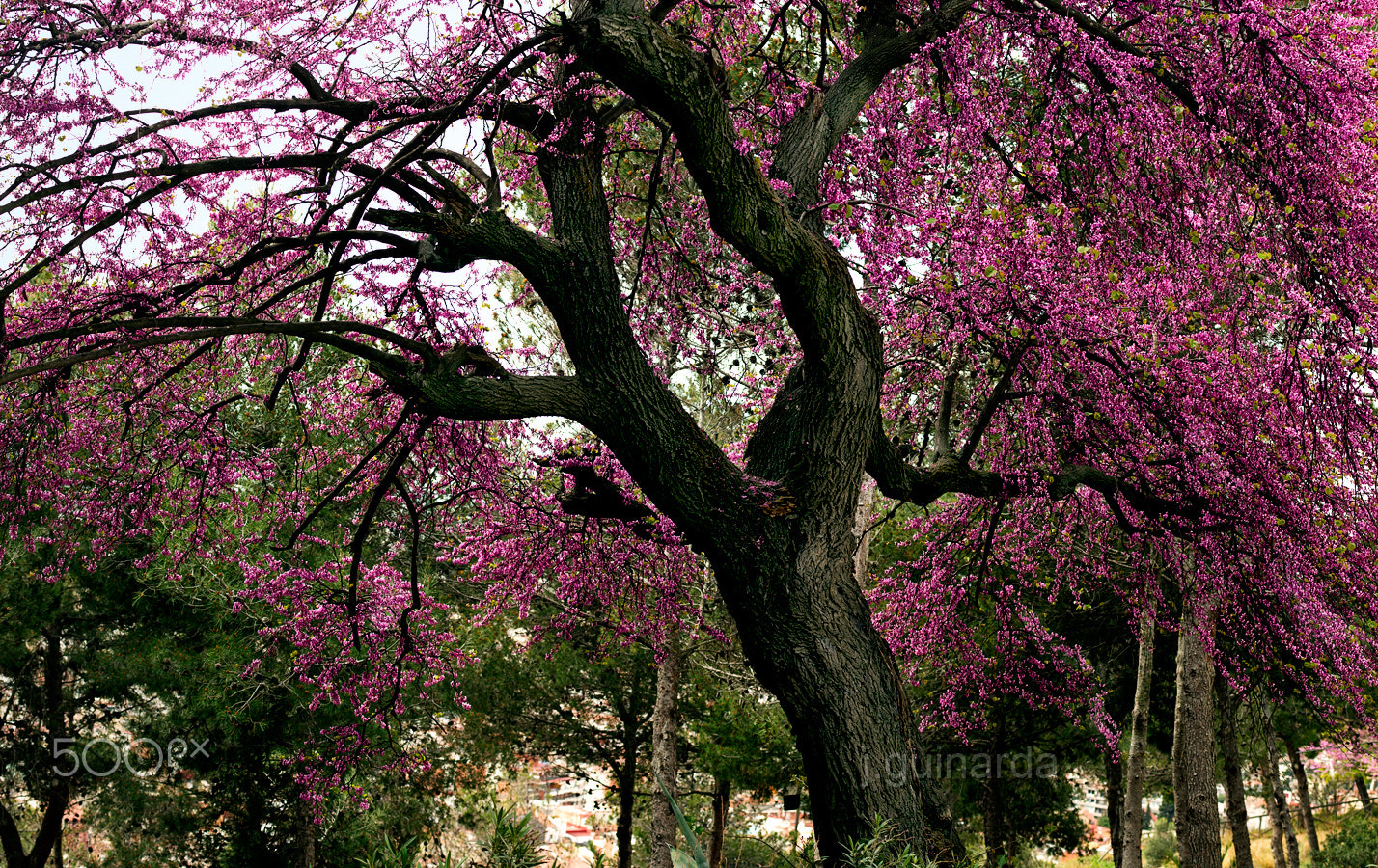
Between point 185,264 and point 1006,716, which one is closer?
point 185,264

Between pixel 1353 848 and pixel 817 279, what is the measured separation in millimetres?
16544

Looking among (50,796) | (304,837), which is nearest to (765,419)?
(304,837)

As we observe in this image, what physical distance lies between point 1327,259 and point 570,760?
17302mm

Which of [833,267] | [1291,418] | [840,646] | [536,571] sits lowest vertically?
[840,646]

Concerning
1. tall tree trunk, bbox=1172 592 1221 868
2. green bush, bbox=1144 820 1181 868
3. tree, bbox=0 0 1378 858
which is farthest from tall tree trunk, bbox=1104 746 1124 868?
tree, bbox=0 0 1378 858

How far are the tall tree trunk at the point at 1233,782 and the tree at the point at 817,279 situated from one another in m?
6.50

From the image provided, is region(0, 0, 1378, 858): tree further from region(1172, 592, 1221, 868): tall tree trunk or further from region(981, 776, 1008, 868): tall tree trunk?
region(981, 776, 1008, 868): tall tree trunk

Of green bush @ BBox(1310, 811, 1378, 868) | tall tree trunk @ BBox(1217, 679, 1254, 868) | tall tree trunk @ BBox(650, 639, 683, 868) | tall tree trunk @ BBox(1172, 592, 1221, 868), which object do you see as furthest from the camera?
green bush @ BBox(1310, 811, 1378, 868)

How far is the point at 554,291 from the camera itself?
5.35 m

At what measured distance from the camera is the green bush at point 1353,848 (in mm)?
14969

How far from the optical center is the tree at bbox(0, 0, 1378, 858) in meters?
4.91

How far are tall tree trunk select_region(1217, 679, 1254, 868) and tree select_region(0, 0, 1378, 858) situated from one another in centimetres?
650

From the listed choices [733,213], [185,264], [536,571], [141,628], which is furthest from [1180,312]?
[141,628]

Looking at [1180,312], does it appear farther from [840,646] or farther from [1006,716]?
[1006,716]
